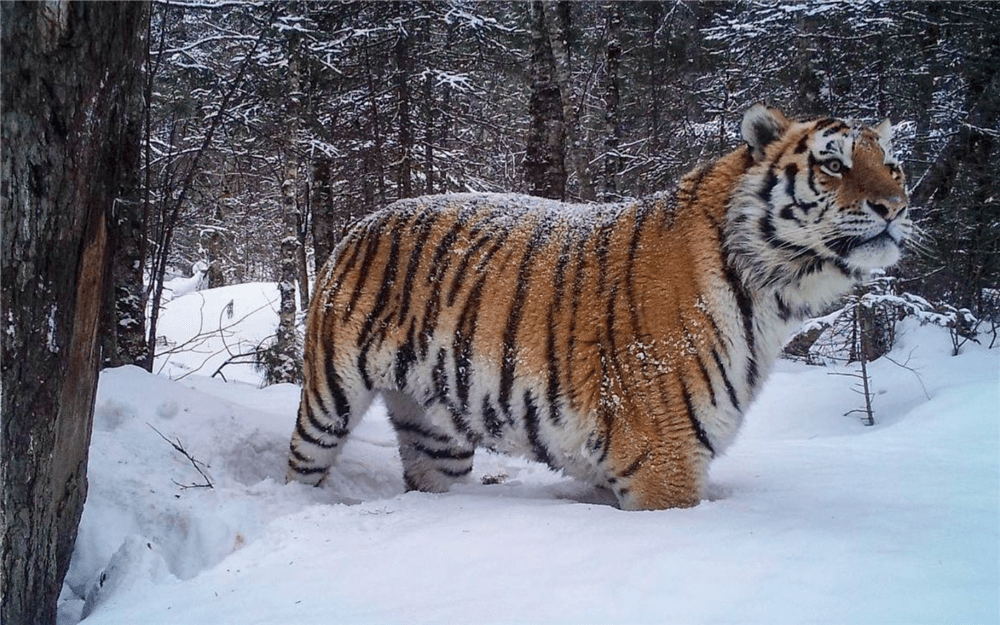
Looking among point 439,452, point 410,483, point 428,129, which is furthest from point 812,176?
point 428,129

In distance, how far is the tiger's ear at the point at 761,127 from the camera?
9.57ft

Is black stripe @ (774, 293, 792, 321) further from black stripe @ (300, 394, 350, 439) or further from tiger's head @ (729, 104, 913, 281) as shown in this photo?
black stripe @ (300, 394, 350, 439)

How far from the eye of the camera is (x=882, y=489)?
2711 millimetres

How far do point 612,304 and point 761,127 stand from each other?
1.07 m

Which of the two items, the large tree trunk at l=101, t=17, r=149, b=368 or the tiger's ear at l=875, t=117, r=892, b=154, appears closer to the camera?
the tiger's ear at l=875, t=117, r=892, b=154

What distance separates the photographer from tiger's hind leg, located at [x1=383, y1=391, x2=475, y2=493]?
13.0ft

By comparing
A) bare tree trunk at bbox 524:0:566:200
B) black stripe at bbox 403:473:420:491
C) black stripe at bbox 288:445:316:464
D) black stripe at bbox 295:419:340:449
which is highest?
bare tree trunk at bbox 524:0:566:200

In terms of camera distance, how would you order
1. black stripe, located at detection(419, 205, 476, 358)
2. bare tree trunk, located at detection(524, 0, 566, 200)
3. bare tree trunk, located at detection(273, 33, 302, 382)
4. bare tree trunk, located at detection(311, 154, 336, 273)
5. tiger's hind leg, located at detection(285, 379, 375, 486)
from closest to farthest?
black stripe, located at detection(419, 205, 476, 358)
tiger's hind leg, located at detection(285, 379, 375, 486)
bare tree trunk, located at detection(524, 0, 566, 200)
bare tree trunk, located at detection(273, 33, 302, 382)
bare tree trunk, located at detection(311, 154, 336, 273)

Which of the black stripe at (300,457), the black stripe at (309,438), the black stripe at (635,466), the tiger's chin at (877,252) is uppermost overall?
the tiger's chin at (877,252)

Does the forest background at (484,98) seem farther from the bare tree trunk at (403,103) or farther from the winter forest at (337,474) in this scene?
the winter forest at (337,474)

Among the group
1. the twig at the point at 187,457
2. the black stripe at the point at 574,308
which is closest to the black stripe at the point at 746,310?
the black stripe at the point at 574,308

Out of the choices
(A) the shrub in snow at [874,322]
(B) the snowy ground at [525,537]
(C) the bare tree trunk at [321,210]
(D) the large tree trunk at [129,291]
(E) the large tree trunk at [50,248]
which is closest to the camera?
(B) the snowy ground at [525,537]

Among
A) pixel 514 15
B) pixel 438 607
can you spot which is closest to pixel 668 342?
pixel 438 607

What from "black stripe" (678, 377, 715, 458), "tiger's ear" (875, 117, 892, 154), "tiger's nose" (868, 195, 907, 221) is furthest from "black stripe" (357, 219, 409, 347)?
"tiger's ear" (875, 117, 892, 154)
